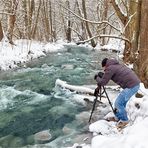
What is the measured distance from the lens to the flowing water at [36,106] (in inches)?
334

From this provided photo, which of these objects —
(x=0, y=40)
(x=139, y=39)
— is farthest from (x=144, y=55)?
(x=0, y=40)

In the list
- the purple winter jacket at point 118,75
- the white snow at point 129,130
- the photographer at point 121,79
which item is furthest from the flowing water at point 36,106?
the purple winter jacket at point 118,75

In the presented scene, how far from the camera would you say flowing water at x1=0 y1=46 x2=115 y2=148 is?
8477 mm

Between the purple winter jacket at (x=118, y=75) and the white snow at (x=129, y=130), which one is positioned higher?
the purple winter jacket at (x=118, y=75)

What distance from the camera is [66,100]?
11.3 m

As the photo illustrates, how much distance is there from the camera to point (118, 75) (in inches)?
311

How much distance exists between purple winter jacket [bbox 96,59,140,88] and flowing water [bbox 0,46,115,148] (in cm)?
167

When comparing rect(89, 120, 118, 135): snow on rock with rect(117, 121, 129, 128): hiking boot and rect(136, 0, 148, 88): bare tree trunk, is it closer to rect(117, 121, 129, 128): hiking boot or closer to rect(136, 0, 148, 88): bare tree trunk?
rect(117, 121, 129, 128): hiking boot

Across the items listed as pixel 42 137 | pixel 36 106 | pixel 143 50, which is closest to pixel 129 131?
pixel 42 137

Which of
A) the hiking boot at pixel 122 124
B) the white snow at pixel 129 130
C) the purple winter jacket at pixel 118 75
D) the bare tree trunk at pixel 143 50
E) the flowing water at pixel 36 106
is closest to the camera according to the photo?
the white snow at pixel 129 130

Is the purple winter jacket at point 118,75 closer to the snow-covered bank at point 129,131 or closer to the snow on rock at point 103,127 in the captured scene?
the snow-covered bank at point 129,131

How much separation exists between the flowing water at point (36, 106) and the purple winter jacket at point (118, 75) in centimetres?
167

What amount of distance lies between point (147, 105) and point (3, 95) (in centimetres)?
608

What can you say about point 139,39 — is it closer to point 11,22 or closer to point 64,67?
point 64,67
